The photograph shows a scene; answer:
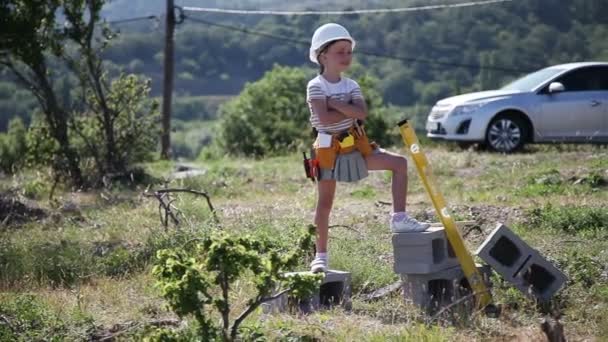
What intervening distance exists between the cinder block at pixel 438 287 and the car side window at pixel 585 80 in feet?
41.0

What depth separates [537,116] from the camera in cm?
1855

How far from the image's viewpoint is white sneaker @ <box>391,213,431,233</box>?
6871mm

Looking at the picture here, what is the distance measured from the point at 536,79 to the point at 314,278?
1453cm

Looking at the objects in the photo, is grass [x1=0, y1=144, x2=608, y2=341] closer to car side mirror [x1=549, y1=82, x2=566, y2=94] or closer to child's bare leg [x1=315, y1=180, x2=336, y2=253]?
child's bare leg [x1=315, y1=180, x2=336, y2=253]

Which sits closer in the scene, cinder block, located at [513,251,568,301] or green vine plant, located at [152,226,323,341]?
green vine plant, located at [152,226,323,341]

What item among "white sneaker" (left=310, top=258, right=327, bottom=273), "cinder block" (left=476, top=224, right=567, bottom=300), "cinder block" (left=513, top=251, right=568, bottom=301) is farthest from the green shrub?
"cinder block" (left=513, top=251, right=568, bottom=301)

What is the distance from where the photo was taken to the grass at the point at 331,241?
626 cm

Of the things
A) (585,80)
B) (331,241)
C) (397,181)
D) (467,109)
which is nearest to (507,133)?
(467,109)

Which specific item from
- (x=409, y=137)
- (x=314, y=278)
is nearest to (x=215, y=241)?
(x=314, y=278)

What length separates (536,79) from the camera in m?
19.3

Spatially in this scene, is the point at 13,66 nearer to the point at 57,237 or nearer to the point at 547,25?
the point at 57,237

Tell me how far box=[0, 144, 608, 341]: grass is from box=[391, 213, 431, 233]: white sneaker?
47cm

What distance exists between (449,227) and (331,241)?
2031 millimetres

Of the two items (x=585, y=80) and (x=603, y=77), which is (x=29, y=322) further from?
(x=603, y=77)
